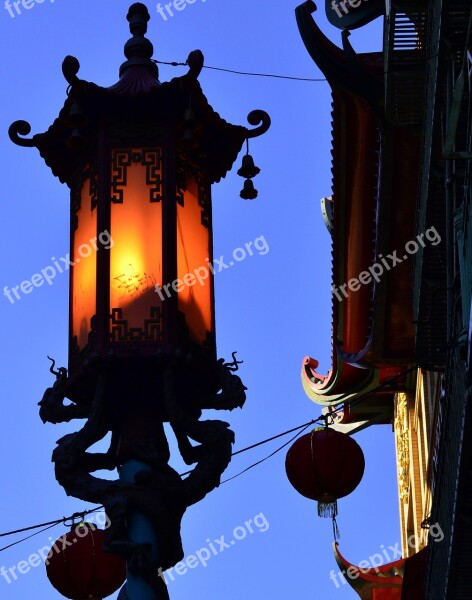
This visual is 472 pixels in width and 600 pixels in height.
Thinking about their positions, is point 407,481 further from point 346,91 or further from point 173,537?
point 173,537

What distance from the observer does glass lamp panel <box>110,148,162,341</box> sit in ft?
22.6

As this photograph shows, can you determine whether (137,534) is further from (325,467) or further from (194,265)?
(325,467)

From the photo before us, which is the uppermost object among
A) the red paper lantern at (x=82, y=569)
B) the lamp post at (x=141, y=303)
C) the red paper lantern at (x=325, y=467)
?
the red paper lantern at (x=325, y=467)

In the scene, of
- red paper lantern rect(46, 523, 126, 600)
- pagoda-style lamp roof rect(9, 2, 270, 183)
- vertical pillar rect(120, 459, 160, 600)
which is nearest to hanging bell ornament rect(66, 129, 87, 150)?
pagoda-style lamp roof rect(9, 2, 270, 183)

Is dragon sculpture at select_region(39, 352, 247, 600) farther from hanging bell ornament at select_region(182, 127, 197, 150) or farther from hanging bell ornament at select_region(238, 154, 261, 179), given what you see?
hanging bell ornament at select_region(238, 154, 261, 179)

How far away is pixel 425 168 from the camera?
1096 cm

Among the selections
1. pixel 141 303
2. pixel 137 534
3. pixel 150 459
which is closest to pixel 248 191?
pixel 141 303

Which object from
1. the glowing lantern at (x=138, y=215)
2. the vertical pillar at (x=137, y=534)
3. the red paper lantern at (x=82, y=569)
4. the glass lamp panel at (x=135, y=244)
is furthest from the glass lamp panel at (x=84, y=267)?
the red paper lantern at (x=82, y=569)

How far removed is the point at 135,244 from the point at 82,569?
7.11 m

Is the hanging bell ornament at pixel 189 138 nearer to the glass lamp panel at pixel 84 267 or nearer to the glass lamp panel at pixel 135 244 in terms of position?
the glass lamp panel at pixel 135 244

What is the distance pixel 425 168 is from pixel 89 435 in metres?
4.93

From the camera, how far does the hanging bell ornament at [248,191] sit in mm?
8094

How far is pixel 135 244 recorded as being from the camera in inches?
281

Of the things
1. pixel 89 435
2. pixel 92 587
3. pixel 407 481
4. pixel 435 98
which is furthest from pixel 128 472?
pixel 407 481
